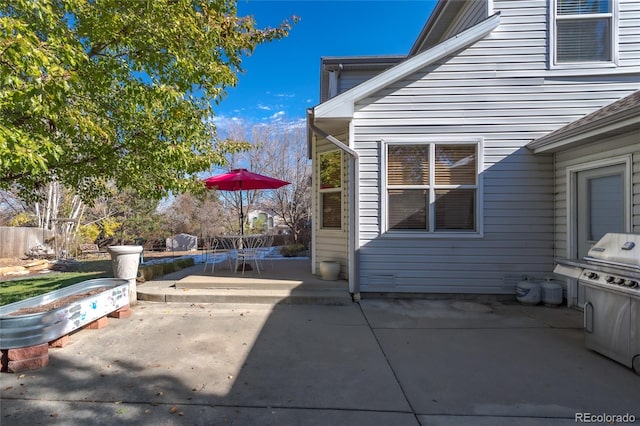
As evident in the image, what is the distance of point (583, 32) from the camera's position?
5.64 meters

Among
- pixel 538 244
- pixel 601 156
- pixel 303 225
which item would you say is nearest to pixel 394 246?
pixel 538 244

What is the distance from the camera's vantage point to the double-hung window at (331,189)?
260 inches

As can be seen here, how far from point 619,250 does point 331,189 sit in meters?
4.54

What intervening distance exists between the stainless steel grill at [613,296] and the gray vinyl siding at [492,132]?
2047 mm

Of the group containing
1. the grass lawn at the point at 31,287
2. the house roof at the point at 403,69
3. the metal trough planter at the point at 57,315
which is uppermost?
the house roof at the point at 403,69

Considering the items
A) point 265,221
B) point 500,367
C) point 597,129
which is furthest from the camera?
point 265,221

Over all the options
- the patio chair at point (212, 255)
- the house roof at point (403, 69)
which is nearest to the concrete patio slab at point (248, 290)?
the patio chair at point (212, 255)

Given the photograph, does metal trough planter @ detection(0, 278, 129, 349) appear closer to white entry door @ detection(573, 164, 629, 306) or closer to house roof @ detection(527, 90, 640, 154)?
house roof @ detection(527, 90, 640, 154)

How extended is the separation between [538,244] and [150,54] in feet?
22.3

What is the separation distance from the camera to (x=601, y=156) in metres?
4.71

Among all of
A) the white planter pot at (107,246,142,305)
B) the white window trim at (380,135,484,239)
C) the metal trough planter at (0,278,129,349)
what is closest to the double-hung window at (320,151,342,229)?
the white window trim at (380,135,484,239)

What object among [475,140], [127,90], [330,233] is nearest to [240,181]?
[330,233]

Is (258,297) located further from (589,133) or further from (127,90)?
(589,133)

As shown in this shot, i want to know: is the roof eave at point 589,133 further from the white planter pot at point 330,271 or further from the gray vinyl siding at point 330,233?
the white planter pot at point 330,271
